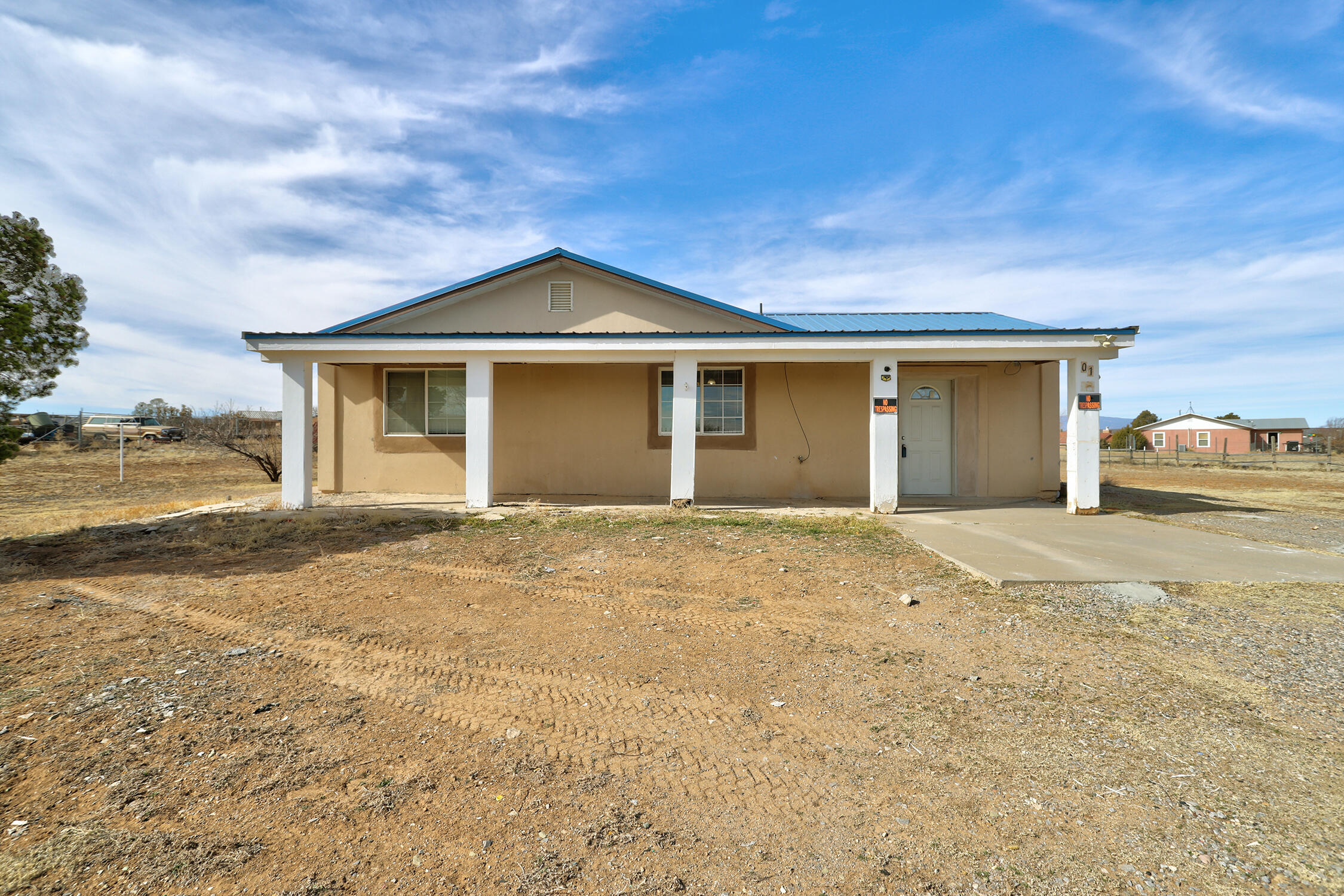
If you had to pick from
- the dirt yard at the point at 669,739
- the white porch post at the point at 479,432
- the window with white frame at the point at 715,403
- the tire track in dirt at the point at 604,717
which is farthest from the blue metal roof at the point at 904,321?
the tire track in dirt at the point at 604,717

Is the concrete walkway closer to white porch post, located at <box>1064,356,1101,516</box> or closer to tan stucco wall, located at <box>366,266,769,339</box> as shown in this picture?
white porch post, located at <box>1064,356,1101,516</box>

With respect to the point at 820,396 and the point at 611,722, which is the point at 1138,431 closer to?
the point at 820,396

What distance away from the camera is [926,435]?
1230 centimetres

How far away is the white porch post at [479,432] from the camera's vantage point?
10180 mm

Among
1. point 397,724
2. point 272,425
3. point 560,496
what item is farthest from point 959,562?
point 272,425

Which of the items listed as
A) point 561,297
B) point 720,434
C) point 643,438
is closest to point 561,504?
point 643,438

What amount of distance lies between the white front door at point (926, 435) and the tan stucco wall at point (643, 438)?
0.77 feet

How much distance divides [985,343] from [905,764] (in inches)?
328

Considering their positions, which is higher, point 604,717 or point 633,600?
point 633,600

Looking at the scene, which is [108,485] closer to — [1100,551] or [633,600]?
[633,600]

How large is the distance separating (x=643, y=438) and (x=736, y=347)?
9.79ft

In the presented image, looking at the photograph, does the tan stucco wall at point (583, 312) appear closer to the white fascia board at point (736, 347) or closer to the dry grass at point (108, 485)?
the white fascia board at point (736, 347)

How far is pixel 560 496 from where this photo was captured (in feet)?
39.3

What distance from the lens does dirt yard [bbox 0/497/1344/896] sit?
2273mm
